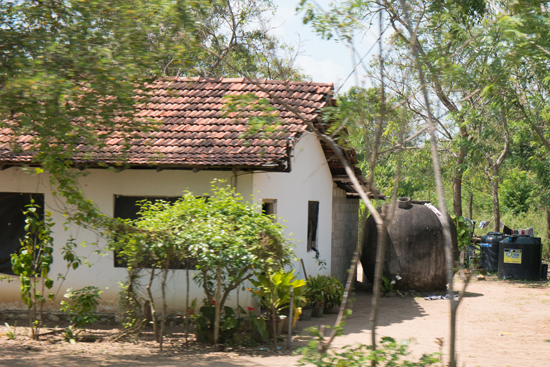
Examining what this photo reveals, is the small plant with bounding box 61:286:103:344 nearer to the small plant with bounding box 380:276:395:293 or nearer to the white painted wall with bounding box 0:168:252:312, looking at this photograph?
the white painted wall with bounding box 0:168:252:312

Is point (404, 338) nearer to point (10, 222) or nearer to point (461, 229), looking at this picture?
point (10, 222)

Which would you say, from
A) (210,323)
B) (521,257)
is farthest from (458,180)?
(210,323)

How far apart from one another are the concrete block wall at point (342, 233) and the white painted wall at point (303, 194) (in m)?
0.60

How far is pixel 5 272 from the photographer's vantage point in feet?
31.2

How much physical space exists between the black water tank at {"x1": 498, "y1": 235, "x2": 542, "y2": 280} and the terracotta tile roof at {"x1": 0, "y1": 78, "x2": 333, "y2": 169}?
26.6 ft

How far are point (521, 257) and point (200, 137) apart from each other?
10.7 metres

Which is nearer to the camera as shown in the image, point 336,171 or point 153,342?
point 153,342

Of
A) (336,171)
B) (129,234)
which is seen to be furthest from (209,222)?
(336,171)

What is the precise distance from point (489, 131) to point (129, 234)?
1111 centimetres

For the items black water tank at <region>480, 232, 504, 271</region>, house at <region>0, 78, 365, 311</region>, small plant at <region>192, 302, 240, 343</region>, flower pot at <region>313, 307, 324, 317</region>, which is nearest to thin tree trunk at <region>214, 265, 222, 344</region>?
small plant at <region>192, 302, 240, 343</region>

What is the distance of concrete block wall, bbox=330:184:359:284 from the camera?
43.3ft

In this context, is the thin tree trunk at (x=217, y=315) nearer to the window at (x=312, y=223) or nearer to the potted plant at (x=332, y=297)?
the potted plant at (x=332, y=297)

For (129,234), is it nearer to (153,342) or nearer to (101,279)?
(153,342)

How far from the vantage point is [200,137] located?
931cm
